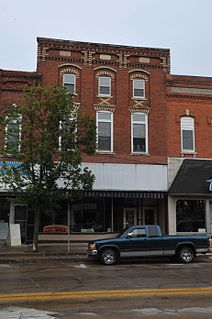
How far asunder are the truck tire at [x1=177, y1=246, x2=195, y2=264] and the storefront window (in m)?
7.22

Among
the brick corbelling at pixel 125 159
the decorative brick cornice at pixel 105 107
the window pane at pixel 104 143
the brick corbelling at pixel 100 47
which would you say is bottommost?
the brick corbelling at pixel 125 159

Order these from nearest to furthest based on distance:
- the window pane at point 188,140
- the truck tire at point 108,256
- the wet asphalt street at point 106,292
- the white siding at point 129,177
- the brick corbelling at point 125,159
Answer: the wet asphalt street at point 106,292
the truck tire at point 108,256
the white siding at point 129,177
the brick corbelling at point 125,159
the window pane at point 188,140

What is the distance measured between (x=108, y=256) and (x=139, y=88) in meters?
12.4

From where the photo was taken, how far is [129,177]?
23.0m

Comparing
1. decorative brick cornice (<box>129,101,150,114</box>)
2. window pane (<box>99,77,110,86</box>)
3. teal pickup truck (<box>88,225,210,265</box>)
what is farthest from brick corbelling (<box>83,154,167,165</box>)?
teal pickup truck (<box>88,225,210,265</box>)

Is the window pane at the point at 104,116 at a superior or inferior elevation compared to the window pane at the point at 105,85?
inferior

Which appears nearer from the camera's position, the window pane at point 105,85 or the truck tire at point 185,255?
the truck tire at point 185,255

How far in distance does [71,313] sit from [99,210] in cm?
1648

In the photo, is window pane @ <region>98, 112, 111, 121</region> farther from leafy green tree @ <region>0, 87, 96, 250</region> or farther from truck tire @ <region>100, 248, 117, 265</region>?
truck tire @ <region>100, 248, 117, 265</region>

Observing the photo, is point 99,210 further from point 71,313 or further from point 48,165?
point 71,313

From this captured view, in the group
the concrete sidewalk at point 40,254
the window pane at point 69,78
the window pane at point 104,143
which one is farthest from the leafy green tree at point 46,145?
the window pane at point 69,78

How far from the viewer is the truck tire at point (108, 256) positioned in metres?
15.7

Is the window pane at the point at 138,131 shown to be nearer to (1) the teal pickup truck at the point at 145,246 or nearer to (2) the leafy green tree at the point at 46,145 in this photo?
(2) the leafy green tree at the point at 46,145

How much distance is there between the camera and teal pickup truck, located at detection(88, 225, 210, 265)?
15.8m
